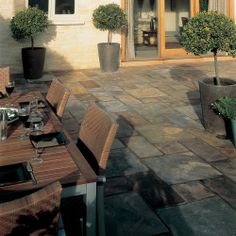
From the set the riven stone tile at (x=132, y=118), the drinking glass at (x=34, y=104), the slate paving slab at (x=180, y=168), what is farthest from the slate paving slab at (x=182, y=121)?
the drinking glass at (x=34, y=104)

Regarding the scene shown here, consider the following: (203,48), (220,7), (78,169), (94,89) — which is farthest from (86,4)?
(78,169)

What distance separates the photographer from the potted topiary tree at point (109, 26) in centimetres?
873

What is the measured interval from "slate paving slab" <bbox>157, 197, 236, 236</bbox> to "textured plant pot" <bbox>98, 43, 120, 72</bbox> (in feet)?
19.6

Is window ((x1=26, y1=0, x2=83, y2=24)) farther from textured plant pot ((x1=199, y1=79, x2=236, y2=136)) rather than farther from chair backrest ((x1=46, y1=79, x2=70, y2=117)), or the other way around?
chair backrest ((x1=46, y1=79, x2=70, y2=117))

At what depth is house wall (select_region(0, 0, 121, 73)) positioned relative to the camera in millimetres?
8719

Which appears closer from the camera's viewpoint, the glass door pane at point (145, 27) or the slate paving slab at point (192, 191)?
the slate paving slab at point (192, 191)

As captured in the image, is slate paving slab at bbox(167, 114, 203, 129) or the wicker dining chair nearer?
the wicker dining chair

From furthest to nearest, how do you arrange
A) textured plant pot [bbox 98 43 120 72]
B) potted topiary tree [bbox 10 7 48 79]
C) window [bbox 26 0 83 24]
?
window [bbox 26 0 83 24] → textured plant pot [bbox 98 43 120 72] → potted topiary tree [bbox 10 7 48 79]

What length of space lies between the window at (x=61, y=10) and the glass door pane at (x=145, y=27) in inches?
76.5

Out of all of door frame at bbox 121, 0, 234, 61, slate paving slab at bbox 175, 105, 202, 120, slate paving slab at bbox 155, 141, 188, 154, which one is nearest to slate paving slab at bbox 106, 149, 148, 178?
slate paving slab at bbox 155, 141, 188, 154

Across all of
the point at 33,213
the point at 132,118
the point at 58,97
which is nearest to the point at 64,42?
the point at 132,118

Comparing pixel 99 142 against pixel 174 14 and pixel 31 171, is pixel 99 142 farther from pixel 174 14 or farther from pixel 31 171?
pixel 174 14

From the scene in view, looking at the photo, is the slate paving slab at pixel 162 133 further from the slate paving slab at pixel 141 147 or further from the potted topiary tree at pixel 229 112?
the potted topiary tree at pixel 229 112

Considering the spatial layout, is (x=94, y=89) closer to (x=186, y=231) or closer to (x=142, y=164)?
(x=142, y=164)
